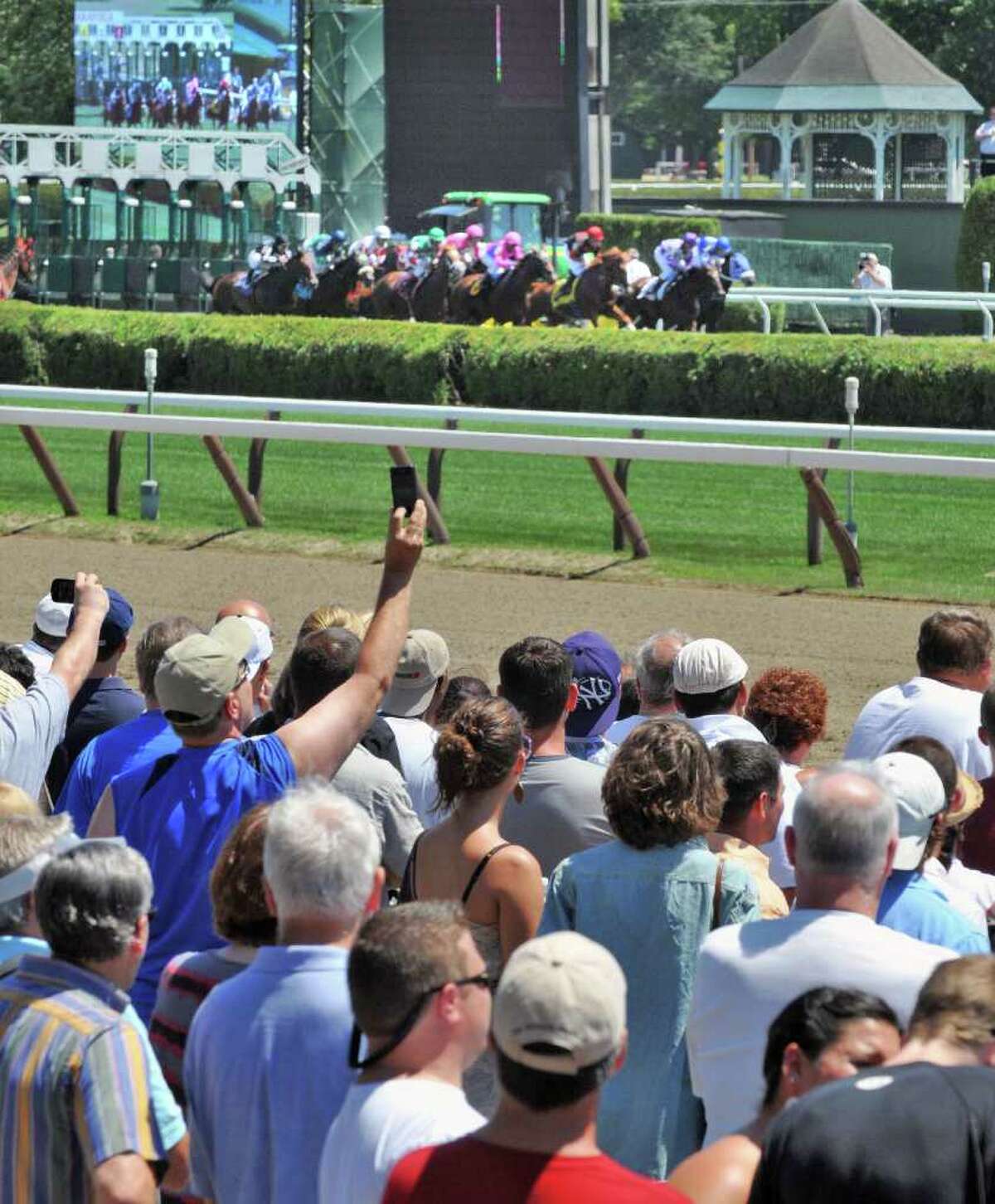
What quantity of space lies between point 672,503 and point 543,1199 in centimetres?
969

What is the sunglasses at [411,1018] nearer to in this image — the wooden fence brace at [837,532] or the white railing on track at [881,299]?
the wooden fence brace at [837,532]

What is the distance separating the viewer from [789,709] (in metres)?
4.28

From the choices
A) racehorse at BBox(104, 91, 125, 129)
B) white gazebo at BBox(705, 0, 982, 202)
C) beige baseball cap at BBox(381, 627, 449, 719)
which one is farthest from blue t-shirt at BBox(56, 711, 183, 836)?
white gazebo at BBox(705, 0, 982, 202)

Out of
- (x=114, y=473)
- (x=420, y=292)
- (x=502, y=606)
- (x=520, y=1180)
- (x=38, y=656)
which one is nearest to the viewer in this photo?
(x=520, y=1180)

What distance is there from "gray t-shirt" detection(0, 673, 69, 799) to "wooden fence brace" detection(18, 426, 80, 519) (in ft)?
24.3

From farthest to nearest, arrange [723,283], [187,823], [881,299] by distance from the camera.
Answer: [723,283] → [881,299] → [187,823]

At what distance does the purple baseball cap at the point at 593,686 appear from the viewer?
A: 435 cm

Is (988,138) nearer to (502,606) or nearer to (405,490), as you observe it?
(502,606)

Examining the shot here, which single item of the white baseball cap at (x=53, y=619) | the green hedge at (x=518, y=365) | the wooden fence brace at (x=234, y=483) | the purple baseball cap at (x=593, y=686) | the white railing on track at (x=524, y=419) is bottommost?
the purple baseball cap at (x=593, y=686)

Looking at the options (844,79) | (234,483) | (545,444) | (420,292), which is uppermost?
(844,79)

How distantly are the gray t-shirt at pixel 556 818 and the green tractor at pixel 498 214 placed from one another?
25.6m

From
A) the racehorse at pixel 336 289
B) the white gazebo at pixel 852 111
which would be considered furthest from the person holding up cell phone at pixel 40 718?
the white gazebo at pixel 852 111

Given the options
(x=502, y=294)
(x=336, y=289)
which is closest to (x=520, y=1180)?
(x=502, y=294)

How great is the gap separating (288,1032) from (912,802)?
1.05 metres
